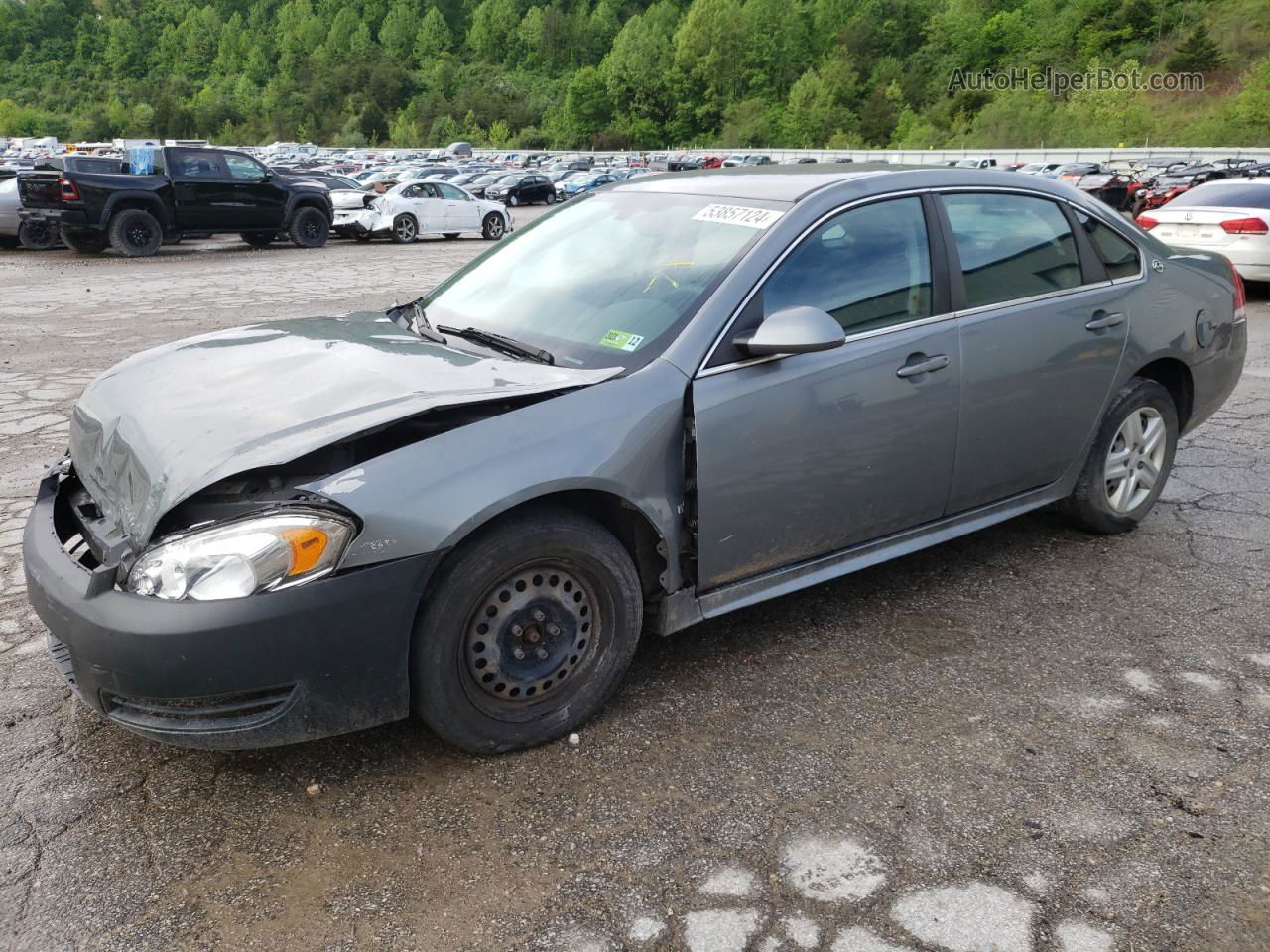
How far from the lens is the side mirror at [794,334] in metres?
3.03

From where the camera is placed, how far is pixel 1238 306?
15.9 ft

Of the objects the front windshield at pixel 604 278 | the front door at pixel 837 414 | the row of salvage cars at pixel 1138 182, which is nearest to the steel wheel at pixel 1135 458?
the front door at pixel 837 414

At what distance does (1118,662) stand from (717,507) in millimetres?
1498

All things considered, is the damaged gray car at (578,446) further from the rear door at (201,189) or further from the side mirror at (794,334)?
the rear door at (201,189)

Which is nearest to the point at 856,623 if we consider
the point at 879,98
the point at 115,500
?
the point at 115,500

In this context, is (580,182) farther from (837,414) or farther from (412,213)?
(837,414)

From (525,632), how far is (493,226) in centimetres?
2282

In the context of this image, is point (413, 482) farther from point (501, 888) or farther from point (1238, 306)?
point (1238, 306)

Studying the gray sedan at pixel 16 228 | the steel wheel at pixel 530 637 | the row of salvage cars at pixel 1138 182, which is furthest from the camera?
the row of salvage cars at pixel 1138 182

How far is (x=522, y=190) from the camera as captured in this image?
38469mm

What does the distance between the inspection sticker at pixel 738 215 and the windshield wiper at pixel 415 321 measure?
97 centimetres

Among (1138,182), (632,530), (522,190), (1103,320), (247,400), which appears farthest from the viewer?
(522,190)

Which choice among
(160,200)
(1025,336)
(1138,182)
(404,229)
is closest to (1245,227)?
(1025,336)

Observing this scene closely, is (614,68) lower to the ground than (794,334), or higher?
lower
